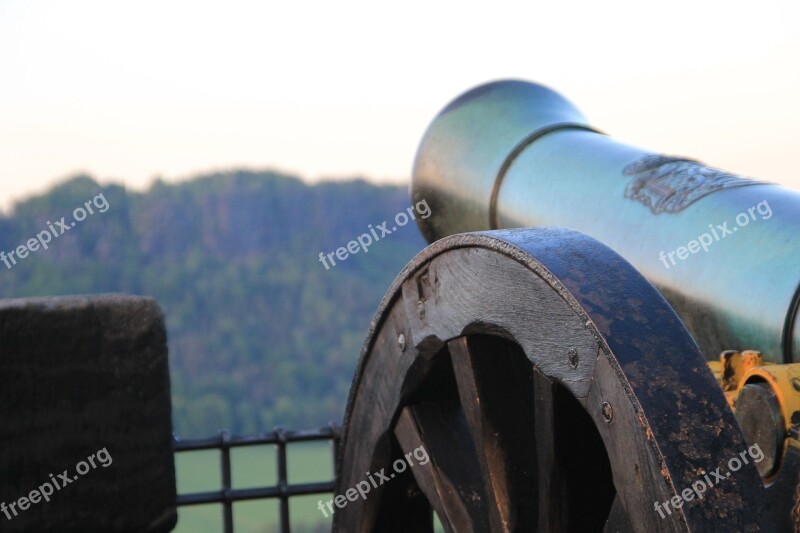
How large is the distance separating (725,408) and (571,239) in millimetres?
309

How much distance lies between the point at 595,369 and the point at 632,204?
1279 millimetres

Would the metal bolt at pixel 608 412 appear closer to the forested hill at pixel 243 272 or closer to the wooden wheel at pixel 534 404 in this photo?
the wooden wheel at pixel 534 404

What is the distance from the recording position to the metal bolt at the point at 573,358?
130 cm

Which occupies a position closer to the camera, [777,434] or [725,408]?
[725,408]

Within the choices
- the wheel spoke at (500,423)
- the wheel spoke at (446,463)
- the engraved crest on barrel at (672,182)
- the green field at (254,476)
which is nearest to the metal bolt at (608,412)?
the wheel spoke at (500,423)

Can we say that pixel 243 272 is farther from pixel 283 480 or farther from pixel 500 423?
pixel 500 423

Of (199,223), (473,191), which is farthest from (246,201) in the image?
(473,191)

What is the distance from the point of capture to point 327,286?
89.7 feet

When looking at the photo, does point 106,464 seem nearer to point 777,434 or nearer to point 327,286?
point 777,434

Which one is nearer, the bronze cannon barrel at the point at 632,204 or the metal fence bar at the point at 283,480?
the bronze cannon barrel at the point at 632,204

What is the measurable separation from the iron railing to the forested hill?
59.1 ft

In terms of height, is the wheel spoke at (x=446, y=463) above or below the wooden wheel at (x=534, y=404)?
below

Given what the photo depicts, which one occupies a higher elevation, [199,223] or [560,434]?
[560,434]

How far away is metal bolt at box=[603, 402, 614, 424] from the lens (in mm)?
1239
